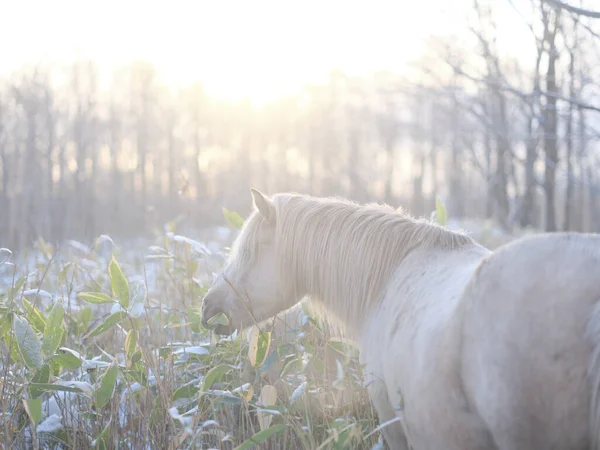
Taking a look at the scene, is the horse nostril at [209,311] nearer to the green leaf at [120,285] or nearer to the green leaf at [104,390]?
the green leaf at [120,285]

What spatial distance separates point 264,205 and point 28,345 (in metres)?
1.22

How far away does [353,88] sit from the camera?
39.2m

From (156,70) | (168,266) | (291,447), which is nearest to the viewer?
(291,447)

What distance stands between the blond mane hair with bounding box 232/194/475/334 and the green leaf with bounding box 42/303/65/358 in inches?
33.6

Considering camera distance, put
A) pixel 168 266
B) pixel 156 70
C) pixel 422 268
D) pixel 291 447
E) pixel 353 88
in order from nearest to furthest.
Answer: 1. pixel 422 268
2. pixel 291 447
3. pixel 168 266
4. pixel 156 70
5. pixel 353 88

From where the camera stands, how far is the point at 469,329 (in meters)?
1.65

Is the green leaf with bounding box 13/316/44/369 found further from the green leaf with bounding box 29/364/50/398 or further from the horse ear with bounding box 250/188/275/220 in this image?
the horse ear with bounding box 250/188/275/220

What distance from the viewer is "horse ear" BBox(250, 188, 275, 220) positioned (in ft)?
8.75

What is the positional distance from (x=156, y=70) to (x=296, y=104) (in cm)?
1046

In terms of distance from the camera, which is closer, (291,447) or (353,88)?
(291,447)

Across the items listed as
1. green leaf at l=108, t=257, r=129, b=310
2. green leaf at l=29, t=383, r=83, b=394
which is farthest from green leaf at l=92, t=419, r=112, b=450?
green leaf at l=108, t=257, r=129, b=310

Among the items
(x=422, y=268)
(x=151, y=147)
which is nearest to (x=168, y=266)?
(x=422, y=268)

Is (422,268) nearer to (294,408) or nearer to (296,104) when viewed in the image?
(294,408)

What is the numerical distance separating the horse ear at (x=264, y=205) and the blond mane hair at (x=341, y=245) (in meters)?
0.03
